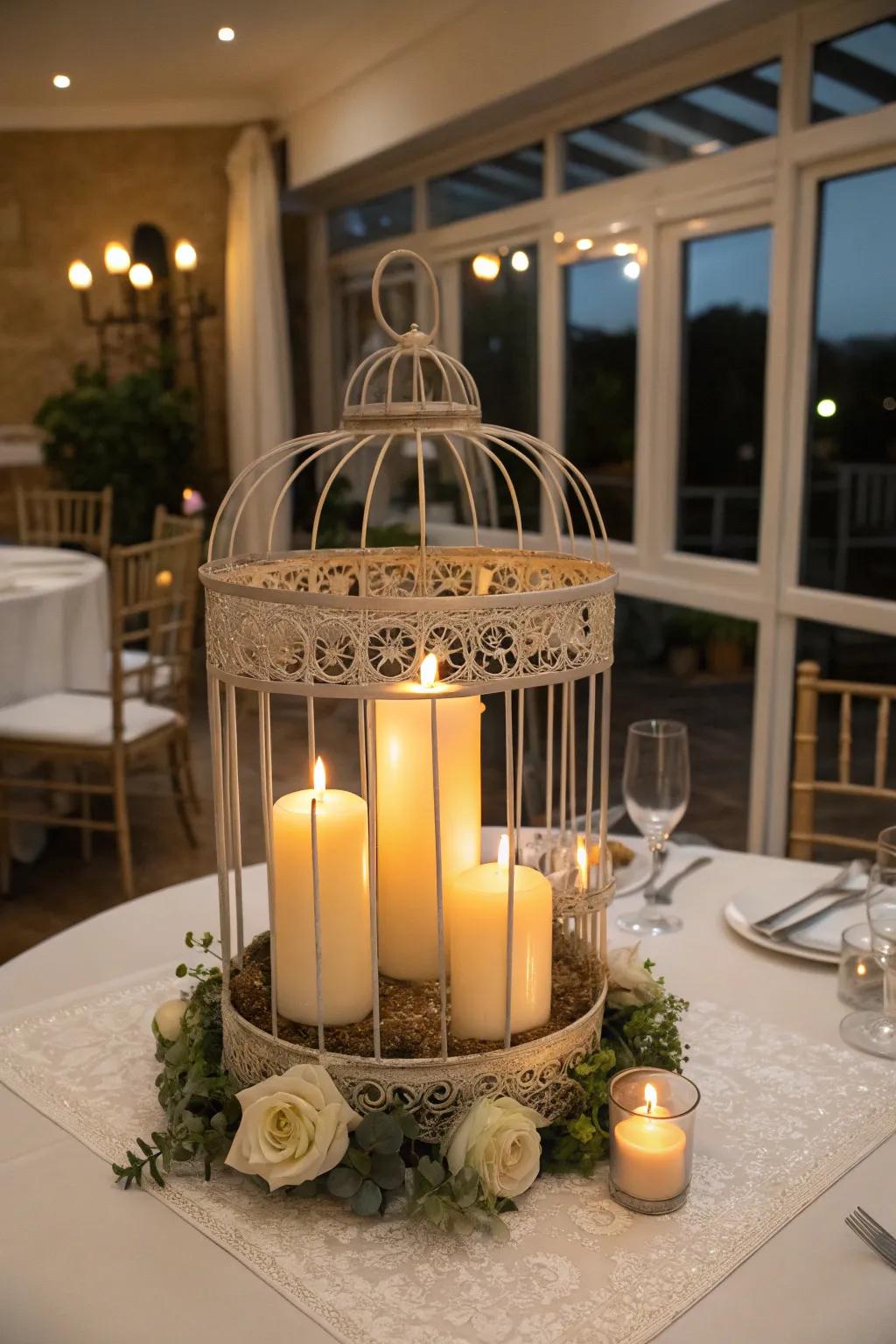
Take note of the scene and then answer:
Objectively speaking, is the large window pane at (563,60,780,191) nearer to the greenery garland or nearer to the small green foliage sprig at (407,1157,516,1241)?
the greenery garland

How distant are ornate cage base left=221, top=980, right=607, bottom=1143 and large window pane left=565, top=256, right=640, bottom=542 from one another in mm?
3314

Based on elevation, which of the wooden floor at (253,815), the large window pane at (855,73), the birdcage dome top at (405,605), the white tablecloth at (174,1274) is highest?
the large window pane at (855,73)

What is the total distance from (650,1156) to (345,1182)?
0.74 feet

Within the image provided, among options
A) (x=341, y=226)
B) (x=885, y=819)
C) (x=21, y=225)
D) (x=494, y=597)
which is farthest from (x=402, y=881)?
(x=21, y=225)

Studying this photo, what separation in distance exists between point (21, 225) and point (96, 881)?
173 inches

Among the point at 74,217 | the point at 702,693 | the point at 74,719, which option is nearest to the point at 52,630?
the point at 74,719

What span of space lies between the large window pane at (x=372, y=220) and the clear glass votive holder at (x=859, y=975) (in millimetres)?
4959

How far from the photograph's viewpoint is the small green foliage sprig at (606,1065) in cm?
94

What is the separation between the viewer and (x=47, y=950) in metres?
1.33

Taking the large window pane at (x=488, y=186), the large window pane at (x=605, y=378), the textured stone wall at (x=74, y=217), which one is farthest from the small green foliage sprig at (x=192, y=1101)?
the textured stone wall at (x=74, y=217)

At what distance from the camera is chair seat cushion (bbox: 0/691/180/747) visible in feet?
10.8

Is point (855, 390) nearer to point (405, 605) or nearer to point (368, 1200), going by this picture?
point (405, 605)

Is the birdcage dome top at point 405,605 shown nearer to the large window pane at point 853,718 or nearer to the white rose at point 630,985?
the white rose at point 630,985

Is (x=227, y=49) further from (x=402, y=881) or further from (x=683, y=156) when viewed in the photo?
(x=402, y=881)
